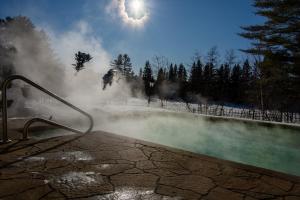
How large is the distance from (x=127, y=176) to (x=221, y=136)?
5802 mm

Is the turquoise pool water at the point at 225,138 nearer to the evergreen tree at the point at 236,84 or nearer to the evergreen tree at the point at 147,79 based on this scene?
the evergreen tree at the point at 147,79

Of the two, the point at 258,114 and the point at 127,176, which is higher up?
the point at 127,176

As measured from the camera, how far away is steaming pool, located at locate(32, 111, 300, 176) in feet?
18.0

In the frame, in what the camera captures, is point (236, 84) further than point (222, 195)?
Yes

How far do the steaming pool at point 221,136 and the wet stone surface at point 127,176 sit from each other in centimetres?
286

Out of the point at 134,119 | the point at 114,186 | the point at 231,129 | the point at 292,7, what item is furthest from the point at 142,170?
the point at 292,7

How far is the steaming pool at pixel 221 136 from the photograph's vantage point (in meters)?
5.50

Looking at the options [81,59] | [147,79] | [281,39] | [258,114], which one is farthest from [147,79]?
[281,39]

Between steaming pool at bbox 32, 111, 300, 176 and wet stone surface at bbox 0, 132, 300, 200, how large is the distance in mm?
2861

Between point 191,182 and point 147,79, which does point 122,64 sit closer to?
point 147,79

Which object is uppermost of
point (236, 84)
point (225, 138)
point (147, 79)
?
point (147, 79)

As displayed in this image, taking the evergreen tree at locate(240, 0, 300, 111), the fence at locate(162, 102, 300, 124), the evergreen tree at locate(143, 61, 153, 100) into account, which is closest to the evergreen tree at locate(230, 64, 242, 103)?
the evergreen tree at locate(143, 61, 153, 100)

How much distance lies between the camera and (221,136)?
760 centimetres

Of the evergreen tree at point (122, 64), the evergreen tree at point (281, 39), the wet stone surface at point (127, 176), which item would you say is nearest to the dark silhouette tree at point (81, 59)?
the evergreen tree at point (122, 64)
